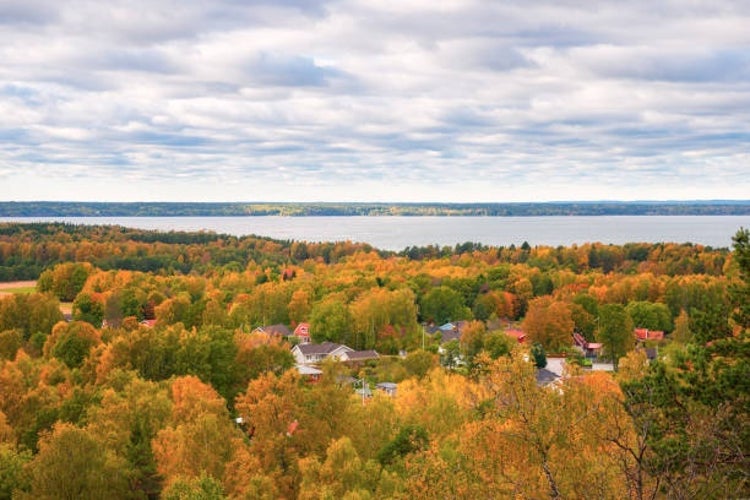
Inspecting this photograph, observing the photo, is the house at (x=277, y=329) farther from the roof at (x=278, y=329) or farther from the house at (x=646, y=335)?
the house at (x=646, y=335)

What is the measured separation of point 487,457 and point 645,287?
62.8 m

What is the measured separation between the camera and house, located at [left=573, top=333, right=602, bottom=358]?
59.5m

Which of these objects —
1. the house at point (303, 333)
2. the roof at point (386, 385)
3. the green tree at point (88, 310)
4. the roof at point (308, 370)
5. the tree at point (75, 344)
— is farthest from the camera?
the house at point (303, 333)

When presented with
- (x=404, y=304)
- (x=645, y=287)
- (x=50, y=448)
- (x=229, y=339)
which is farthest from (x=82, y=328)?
(x=645, y=287)

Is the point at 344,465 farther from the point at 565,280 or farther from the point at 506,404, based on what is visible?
the point at 565,280

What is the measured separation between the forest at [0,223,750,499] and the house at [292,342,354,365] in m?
2.77

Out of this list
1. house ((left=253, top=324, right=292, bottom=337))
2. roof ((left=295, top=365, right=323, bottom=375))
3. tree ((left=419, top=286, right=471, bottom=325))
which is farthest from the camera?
tree ((left=419, top=286, right=471, bottom=325))

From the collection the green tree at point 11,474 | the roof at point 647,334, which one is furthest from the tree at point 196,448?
the roof at point 647,334

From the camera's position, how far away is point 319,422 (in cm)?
2270

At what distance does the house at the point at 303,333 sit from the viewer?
6292 centimetres

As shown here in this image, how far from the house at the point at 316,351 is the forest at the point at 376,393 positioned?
9.08 feet

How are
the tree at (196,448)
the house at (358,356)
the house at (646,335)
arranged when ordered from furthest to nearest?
the house at (646,335) < the house at (358,356) < the tree at (196,448)

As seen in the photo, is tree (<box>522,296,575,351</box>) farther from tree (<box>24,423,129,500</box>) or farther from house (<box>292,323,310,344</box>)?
tree (<box>24,423,129,500</box>)

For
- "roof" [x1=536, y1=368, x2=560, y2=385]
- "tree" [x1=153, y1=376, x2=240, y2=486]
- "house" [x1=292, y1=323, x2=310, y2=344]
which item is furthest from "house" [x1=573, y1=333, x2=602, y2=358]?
"tree" [x1=153, y1=376, x2=240, y2=486]
